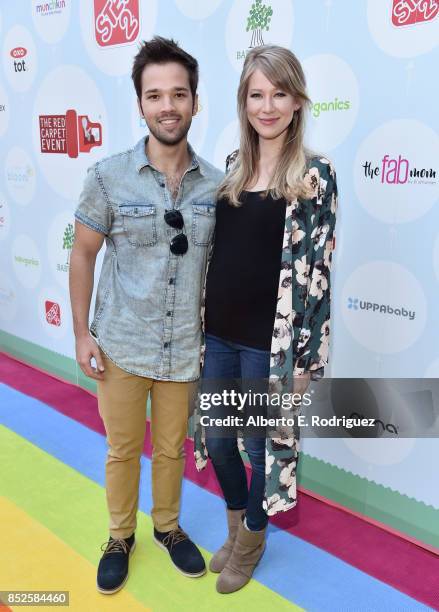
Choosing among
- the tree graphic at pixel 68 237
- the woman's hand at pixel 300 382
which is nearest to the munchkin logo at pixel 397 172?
the woman's hand at pixel 300 382

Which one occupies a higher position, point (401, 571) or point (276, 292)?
point (276, 292)

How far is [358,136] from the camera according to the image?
2.14 meters

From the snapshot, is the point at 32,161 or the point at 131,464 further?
the point at 32,161

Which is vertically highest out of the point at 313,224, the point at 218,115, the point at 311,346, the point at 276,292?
the point at 218,115

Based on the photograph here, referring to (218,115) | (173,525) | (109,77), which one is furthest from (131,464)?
(109,77)

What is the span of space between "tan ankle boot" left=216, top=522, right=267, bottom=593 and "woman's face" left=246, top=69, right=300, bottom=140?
4.08 feet

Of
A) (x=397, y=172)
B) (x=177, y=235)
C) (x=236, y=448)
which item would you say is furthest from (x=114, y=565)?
(x=397, y=172)

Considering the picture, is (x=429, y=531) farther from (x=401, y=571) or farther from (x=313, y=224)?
(x=313, y=224)

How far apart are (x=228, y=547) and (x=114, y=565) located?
39 centimetres

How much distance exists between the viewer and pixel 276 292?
Answer: 1701 mm

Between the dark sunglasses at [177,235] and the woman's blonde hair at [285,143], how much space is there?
0.50 feet

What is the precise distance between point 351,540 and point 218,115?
182 centimetres

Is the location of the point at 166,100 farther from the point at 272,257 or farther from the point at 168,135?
the point at 272,257

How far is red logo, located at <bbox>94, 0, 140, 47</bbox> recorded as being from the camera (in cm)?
286
